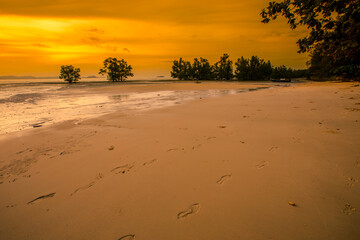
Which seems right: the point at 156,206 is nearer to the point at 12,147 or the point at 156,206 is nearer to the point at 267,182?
the point at 267,182

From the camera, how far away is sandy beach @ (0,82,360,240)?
70.2 inches

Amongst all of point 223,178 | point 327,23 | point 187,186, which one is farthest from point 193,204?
point 327,23

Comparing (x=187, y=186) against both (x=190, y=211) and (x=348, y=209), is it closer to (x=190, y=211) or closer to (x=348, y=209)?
(x=190, y=211)

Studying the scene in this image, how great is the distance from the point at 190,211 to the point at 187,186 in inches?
18.4

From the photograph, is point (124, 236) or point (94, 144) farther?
point (94, 144)

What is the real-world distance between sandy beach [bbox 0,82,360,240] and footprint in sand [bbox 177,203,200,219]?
1cm

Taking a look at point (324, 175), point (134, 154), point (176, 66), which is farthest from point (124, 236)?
point (176, 66)

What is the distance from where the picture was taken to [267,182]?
7.95 ft

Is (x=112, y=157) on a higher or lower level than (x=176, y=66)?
lower

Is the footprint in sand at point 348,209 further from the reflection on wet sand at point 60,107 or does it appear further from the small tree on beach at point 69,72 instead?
the small tree on beach at point 69,72

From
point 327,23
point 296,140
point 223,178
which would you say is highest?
point 327,23

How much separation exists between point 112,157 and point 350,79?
3965 cm

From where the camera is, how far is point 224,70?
72438mm

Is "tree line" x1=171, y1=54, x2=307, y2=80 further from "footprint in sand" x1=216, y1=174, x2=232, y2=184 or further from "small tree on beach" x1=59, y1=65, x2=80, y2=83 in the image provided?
"footprint in sand" x1=216, y1=174, x2=232, y2=184
